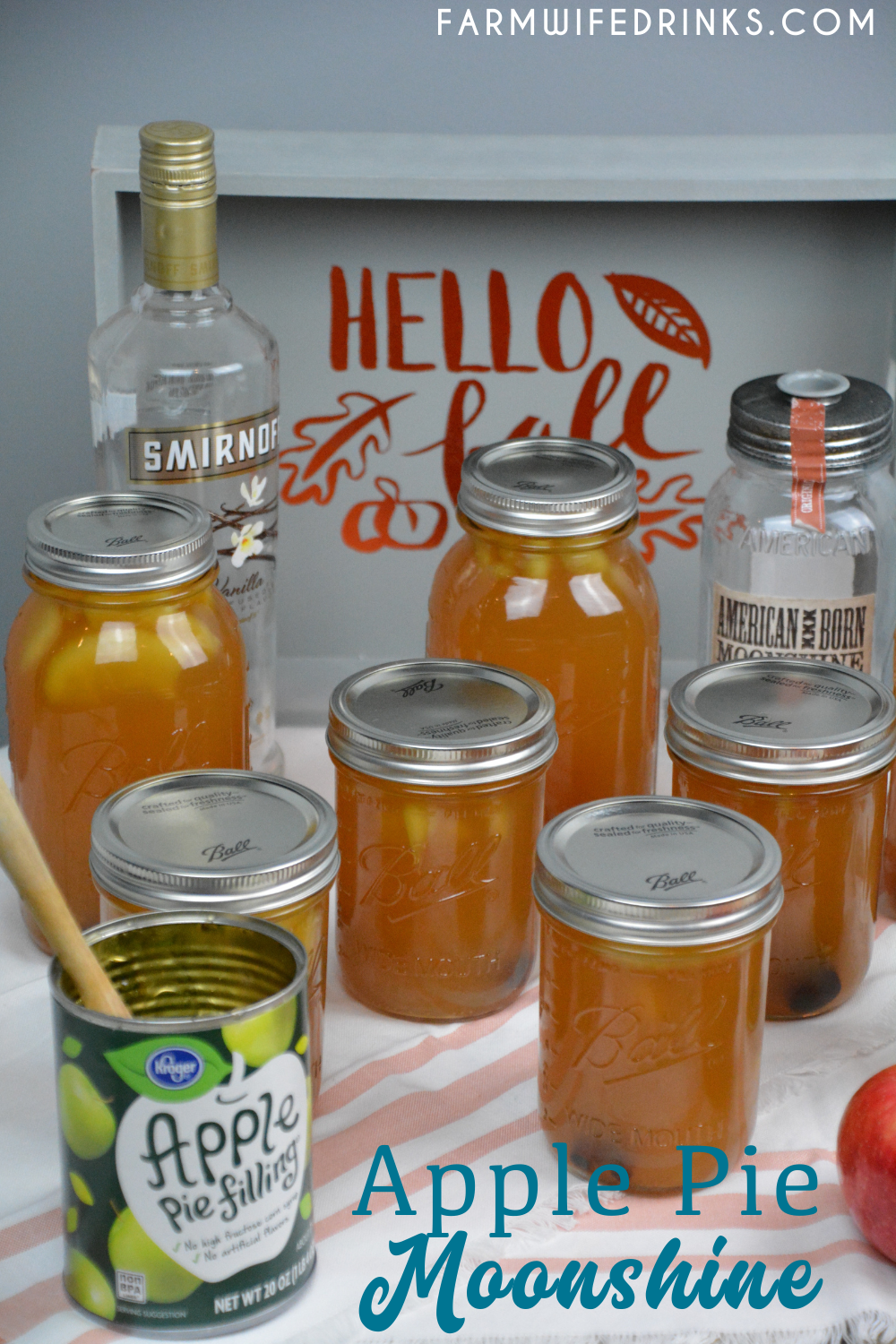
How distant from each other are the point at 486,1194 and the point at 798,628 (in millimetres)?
398

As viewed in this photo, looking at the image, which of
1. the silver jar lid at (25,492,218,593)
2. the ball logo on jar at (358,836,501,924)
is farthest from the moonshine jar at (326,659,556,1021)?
the silver jar lid at (25,492,218,593)

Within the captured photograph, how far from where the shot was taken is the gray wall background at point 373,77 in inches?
50.0

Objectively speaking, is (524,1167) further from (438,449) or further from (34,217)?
(34,217)

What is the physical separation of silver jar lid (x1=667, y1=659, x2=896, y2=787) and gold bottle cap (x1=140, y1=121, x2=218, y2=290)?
372mm

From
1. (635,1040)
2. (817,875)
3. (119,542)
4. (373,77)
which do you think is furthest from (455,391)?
(635,1040)

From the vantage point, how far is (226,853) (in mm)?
702

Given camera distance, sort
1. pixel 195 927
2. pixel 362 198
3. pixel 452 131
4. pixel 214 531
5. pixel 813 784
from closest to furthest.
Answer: pixel 195 927 < pixel 813 784 < pixel 214 531 < pixel 362 198 < pixel 452 131

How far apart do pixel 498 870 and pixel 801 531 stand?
0.34 meters

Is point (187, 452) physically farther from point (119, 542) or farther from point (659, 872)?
point (659, 872)

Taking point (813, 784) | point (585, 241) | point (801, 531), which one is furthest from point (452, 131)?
point (813, 784)

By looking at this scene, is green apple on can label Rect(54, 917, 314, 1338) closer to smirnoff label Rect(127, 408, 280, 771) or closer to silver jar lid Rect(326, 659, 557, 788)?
silver jar lid Rect(326, 659, 557, 788)

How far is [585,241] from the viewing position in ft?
3.82

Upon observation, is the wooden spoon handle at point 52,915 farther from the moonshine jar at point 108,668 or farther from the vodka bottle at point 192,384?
the vodka bottle at point 192,384

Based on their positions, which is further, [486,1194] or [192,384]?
[192,384]
